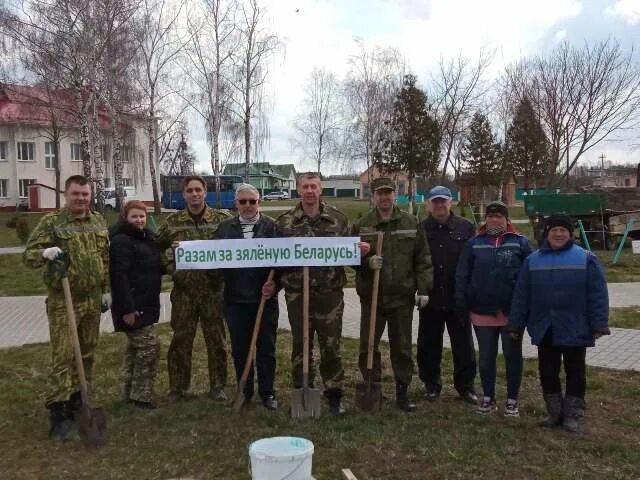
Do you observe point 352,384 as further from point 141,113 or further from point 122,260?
point 141,113

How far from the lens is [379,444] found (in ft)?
14.9

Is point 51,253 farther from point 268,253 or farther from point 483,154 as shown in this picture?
point 483,154

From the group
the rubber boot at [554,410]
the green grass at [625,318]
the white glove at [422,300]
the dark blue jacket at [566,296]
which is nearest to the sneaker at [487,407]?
the rubber boot at [554,410]

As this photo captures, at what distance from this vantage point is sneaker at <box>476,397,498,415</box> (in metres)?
5.21

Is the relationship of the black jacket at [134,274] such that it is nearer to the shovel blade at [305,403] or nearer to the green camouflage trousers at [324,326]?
the green camouflage trousers at [324,326]

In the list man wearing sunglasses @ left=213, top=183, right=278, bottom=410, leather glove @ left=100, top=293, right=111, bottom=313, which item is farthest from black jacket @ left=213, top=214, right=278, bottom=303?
leather glove @ left=100, top=293, right=111, bottom=313

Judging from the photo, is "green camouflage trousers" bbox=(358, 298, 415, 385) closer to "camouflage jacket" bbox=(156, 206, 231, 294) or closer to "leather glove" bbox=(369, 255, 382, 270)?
"leather glove" bbox=(369, 255, 382, 270)

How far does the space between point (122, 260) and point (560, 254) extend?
3578mm

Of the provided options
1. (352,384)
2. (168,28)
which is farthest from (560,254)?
(168,28)

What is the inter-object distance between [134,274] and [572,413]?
12.5 feet

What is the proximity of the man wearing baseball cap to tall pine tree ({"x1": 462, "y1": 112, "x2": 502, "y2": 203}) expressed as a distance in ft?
89.0

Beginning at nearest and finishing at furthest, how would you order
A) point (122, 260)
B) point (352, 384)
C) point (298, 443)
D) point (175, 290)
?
point (298, 443) → point (122, 260) → point (175, 290) → point (352, 384)

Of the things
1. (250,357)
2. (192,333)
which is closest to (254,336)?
(250,357)

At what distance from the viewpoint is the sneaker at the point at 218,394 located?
5617mm
